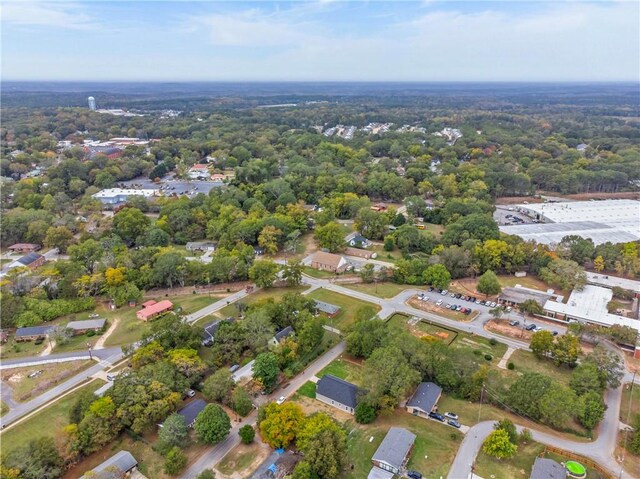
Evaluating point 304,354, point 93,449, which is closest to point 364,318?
point 304,354

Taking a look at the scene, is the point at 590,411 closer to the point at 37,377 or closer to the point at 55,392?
the point at 55,392

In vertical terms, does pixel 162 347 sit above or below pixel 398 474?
above

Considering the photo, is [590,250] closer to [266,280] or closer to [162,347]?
[266,280]

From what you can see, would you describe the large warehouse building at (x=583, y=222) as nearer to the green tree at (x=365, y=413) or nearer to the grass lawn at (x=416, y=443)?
the grass lawn at (x=416, y=443)

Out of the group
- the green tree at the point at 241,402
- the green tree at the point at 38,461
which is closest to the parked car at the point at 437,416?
the green tree at the point at 241,402

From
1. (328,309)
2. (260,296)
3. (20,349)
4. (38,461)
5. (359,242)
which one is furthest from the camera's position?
(359,242)

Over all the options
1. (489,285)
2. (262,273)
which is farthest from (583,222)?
(262,273)
